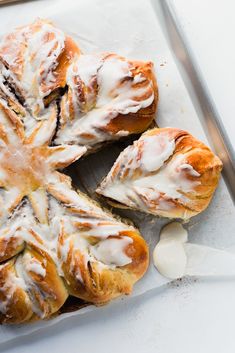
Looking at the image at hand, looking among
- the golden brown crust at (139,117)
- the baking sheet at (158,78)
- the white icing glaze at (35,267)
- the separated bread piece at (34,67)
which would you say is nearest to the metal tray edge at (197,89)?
the baking sheet at (158,78)

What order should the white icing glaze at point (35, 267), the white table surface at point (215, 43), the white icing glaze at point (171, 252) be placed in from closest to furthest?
the white icing glaze at point (35, 267), the white icing glaze at point (171, 252), the white table surface at point (215, 43)

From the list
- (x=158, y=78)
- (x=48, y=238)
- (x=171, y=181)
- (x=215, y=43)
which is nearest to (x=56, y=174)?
(x=48, y=238)

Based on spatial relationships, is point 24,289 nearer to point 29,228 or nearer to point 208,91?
point 29,228

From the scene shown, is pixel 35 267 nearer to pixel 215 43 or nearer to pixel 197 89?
pixel 197 89

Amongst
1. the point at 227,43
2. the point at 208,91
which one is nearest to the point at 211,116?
the point at 208,91

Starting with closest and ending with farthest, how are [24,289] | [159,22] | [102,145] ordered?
[24,289]
[102,145]
[159,22]

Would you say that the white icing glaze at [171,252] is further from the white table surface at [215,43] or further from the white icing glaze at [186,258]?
the white table surface at [215,43]
